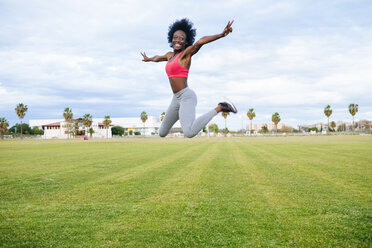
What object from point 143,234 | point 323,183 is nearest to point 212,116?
point 143,234

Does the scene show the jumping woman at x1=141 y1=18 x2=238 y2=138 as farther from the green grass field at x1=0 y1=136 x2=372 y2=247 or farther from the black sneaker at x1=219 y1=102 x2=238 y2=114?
the green grass field at x1=0 y1=136 x2=372 y2=247

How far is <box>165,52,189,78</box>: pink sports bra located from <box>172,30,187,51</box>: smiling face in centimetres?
29

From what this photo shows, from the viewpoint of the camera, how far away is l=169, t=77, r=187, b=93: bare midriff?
5.24 metres

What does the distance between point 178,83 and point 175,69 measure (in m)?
0.28

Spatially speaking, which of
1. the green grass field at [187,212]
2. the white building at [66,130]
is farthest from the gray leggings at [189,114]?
the white building at [66,130]

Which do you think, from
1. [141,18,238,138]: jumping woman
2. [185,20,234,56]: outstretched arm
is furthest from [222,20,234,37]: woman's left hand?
[141,18,238,138]: jumping woman

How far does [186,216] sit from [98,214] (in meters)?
2.30

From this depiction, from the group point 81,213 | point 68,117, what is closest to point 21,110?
point 68,117

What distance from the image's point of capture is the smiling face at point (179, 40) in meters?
5.27

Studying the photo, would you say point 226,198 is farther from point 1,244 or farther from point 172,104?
point 1,244

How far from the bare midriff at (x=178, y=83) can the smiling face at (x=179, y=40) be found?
1.82ft

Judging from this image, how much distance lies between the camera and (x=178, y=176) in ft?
46.4

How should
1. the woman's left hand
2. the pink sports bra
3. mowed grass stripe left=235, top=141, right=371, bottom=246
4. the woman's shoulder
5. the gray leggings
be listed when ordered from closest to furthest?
the woman's left hand < the pink sports bra < the gray leggings < the woman's shoulder < mowed grass stripe left=235, top=141, right=371, bottom=246

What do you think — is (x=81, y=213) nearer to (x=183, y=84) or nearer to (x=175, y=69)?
(x=183, y=84)
